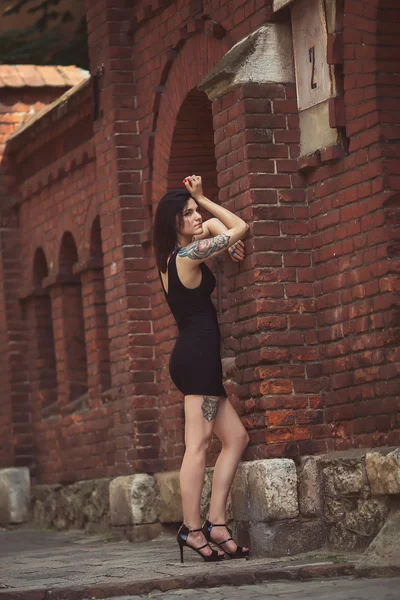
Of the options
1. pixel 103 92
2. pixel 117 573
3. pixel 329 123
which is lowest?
pixel 117 573

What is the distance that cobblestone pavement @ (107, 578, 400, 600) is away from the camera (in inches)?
279

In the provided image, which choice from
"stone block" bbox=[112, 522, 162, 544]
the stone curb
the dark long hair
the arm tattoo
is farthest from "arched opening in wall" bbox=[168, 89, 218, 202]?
the stone curb

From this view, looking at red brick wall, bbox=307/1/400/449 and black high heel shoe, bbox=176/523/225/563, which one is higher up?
red brick wall, bbox=307/1/400/449

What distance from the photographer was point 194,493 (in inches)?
363

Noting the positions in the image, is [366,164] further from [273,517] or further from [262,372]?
[273,517]

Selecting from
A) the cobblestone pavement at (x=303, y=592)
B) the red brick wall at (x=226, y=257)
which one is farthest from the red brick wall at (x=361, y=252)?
the cobblestone pavement at (x=303, y=592)

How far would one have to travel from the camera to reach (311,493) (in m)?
9.34

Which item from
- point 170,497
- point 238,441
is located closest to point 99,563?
point 238,441

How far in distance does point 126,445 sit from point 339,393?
3510mm

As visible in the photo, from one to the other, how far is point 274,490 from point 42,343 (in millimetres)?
6995

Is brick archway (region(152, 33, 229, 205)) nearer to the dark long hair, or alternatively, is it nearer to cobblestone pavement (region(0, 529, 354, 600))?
the dark long hair

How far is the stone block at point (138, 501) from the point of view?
12.1 meters

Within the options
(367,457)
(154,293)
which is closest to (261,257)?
(367,457)

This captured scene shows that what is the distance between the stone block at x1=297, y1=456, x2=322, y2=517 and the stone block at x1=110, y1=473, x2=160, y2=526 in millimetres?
2912
